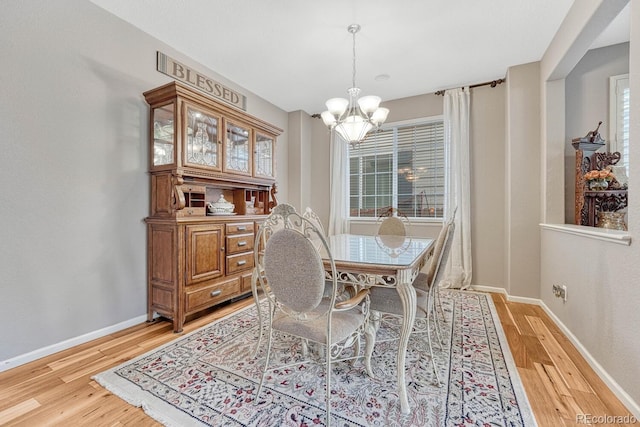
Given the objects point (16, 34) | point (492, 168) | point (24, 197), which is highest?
point (16, 34)

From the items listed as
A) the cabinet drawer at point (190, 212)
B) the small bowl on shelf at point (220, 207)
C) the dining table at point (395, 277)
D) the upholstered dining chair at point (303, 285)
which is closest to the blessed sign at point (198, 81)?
the small bowl on shelf at point (220, 207)

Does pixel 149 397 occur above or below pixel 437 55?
below

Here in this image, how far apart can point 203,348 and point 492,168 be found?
3.86 meters

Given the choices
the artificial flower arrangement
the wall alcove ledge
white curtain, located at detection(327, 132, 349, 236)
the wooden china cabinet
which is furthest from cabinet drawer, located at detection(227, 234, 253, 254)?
the artificial flower arrangement

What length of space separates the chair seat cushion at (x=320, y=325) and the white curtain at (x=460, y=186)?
2.57m

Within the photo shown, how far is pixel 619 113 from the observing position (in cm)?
277

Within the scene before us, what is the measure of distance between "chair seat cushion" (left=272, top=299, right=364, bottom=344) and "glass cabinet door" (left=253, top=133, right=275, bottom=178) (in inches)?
88.7

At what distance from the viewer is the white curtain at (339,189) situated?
4492 millimetres

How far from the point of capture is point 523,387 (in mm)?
1625

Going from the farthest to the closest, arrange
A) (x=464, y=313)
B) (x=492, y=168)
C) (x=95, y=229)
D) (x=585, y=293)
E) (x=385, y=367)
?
1. (x=492, y=168)
2. (x=464, y=313)
3. (x=95, y=229)
4. (x=585, y=293)
5. (x=385, y=367)

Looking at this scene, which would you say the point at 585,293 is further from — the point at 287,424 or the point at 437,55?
the point at 437,55

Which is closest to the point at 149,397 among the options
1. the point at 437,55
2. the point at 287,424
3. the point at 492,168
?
the point at 287,424

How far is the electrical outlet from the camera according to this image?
7.90 feet

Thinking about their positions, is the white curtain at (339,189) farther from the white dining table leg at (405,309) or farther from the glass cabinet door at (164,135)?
the white dining table leg at (405,309)
